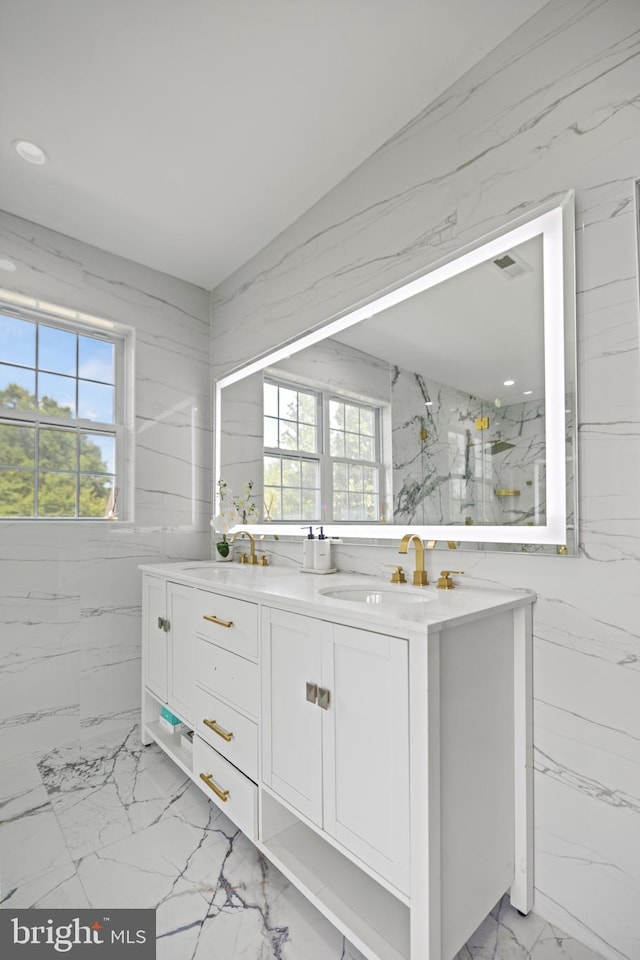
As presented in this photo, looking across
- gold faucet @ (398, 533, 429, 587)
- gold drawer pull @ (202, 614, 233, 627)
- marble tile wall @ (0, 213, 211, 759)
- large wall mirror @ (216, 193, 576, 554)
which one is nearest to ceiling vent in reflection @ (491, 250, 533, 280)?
large wall mirror @ (216, 193, 576, 554)

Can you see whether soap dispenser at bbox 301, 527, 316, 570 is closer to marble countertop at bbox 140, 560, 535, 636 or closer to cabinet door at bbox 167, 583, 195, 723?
marble countertop at bbox 140, 560, 535, 636

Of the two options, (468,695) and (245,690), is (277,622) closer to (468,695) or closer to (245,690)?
(245,690)

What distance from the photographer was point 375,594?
163 centimetres

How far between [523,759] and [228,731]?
0.93 meters

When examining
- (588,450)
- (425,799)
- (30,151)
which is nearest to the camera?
(425,799)

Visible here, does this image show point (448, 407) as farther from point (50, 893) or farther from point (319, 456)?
point (50, 893)

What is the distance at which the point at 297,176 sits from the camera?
6.70ft

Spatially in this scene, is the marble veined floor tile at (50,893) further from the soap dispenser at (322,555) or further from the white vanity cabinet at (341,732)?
the soap dispenser at (322,555)

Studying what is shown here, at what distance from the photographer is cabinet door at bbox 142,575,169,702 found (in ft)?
6.91

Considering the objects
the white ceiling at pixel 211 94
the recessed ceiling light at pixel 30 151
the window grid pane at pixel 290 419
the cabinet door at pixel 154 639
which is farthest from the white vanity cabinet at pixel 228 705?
the recessed ceiling light at pixel 30 151

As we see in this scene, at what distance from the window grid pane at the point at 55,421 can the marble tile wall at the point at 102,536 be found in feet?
0.47

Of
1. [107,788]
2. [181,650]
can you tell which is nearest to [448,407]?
[181,650]

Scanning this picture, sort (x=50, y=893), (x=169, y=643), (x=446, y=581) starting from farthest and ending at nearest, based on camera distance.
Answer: (x=169, y=643), (x=446, y=581), (x=50, y=893)

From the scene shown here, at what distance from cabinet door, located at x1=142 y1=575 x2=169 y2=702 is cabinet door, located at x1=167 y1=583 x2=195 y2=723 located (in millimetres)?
74
